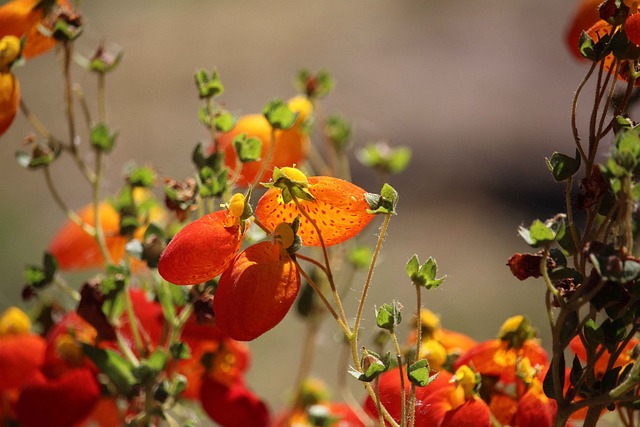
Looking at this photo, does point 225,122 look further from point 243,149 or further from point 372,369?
point 372,369

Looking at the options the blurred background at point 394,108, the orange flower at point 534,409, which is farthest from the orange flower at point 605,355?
the blurred background at point 394,108

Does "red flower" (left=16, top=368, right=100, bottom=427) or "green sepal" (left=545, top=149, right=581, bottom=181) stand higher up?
"green sepal" (left=545, top=149, right=581, bottom=181)

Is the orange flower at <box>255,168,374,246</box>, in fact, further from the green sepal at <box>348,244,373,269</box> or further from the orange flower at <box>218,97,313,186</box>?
the green sepal at <box>348,244,373,269</box>

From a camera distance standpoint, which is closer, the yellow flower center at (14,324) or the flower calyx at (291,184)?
the flower calyx at (291,184)

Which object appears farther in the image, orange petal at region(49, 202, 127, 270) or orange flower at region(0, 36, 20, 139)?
orange petal at region(49, 202, 127, 270)

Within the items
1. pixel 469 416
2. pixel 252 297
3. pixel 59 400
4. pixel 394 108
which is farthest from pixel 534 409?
pixel 394 108

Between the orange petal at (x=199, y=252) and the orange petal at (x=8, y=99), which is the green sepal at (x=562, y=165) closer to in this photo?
the orange petal at (x=199, y=252)

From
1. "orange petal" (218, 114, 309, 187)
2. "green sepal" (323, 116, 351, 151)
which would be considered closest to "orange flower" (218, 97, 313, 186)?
"orange petal" (218, 114, 309, 187)
